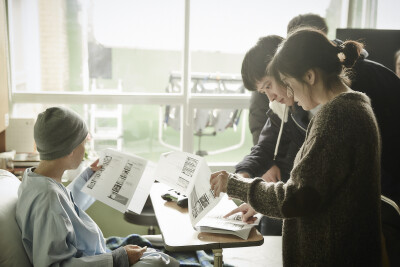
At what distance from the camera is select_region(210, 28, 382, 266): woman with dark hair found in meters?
1.15

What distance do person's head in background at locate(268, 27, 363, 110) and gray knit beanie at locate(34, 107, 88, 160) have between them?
0.82 m

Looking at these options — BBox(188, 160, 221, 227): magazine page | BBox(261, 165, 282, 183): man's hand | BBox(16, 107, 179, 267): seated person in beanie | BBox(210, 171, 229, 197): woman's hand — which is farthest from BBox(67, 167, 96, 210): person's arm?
BBox(261, 165, 282, 183): man's hand

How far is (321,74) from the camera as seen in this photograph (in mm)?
1285

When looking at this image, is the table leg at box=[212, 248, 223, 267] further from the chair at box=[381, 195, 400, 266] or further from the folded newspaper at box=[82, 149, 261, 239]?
the chair at box=[381, 195, 400, 266]

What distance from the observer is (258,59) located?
1.79 m

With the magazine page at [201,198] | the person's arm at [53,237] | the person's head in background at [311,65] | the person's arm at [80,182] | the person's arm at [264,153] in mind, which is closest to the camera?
the person's head in background at [311,65]

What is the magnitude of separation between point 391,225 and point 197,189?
70cm

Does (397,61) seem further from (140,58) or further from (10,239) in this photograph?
(10,239)

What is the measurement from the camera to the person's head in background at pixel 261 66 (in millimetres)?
1782

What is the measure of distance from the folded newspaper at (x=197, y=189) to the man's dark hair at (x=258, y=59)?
44 cm

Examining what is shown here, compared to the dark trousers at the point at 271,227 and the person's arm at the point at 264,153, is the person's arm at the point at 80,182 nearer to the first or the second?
the person's arm at the point at 264,153

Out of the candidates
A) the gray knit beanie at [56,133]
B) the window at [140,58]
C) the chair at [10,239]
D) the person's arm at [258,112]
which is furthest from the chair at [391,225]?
the window at [140,58]

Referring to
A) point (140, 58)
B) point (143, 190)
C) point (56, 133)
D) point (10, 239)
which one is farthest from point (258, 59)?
point (140, 58)

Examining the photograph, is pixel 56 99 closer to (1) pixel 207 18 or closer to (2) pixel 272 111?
(1) pixel 207 18
